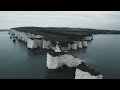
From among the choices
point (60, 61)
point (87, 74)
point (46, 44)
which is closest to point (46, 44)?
point (46, 44)

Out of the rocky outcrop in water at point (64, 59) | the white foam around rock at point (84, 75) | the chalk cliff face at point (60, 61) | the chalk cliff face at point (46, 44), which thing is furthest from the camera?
the chalk cliff face at point (46, 44)

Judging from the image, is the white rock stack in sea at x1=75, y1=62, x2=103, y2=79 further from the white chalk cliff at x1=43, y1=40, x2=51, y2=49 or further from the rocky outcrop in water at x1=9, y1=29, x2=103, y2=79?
the white chalk cliff at x1=43, y1=40, x2=51, y2=49

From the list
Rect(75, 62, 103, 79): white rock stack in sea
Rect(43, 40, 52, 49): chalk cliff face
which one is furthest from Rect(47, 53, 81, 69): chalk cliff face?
Rect(43, 40, 52, 49): chalk cliff face

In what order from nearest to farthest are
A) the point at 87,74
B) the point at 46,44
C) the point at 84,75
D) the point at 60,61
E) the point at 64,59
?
the point at 87,74 < the point at 84,75 < the point at 60,61 < the point at 64,59 < the point at 46,44

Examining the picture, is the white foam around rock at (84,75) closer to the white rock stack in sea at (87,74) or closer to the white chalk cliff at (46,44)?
the white rock stack in sea at (87,74)

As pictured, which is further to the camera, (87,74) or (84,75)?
(84,75)

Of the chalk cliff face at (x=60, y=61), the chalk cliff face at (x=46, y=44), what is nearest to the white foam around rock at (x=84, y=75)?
the chalk cliff face at (x=60, y=61)

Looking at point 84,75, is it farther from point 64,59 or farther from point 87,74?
point 64,59

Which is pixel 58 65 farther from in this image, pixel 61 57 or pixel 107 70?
pixel 107 70
